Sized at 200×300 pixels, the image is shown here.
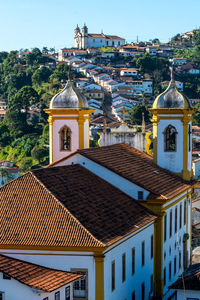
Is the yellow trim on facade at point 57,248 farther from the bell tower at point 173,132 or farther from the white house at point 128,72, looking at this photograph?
the white house at point 128,72

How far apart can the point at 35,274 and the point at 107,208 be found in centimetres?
460

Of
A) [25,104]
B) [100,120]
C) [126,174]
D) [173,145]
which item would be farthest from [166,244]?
[25,104]

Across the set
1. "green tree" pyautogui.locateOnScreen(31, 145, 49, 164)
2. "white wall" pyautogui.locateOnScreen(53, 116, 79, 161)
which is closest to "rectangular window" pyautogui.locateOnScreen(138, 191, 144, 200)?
"white wall" pyautogui.locateOnScreen(53, 116, 79, 161)

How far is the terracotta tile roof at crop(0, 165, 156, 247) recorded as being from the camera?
72.0 ft

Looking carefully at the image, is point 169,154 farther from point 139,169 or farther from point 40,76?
point 40,76

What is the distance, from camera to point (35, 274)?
2106 cm

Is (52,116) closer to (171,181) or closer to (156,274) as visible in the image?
(171,181)

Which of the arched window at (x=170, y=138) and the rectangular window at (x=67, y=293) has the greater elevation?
the arched window at (x=170, y=138)

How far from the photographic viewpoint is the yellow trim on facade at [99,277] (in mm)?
21645

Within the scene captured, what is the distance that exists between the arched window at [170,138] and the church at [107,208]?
47 mm

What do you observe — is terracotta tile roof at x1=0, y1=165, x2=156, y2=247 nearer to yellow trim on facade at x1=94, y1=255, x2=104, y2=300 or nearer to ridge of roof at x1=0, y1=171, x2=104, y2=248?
ridge of roof at x1=0, y1=171, x2=104, y2=248

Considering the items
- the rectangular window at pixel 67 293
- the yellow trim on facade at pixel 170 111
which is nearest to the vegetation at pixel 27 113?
the yellow trim on facade at pixel 170 111

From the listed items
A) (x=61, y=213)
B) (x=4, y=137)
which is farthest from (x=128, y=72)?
(x=61, y=213)

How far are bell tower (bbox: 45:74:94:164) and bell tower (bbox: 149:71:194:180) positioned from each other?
3.51m
